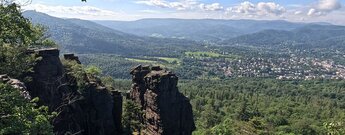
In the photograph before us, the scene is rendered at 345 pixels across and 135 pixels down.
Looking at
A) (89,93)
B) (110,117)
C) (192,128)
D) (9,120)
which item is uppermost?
(9,120)

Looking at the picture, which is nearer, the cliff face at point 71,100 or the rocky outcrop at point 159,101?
the cliff face at point 71,100

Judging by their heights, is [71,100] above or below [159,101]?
above

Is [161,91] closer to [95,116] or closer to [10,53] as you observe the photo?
[95,116]

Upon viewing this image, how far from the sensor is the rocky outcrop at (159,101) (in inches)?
1864

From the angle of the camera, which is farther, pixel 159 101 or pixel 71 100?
pixel 159 101

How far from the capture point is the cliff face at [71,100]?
100 ft

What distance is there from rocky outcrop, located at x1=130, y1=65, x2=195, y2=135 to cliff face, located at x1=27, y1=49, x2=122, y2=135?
560 cm

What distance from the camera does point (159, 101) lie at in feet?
A: 155

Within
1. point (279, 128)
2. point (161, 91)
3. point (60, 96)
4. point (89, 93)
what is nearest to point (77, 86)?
point (89, 93)

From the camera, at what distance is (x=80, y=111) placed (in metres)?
36.1

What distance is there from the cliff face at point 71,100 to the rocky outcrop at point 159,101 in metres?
5.60

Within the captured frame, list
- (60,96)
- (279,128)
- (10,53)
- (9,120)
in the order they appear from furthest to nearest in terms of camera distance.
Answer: (279,128) → (60,96) → (10,53) → (9,120)

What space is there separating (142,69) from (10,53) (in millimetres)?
23309

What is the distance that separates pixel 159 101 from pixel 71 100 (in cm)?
1556
